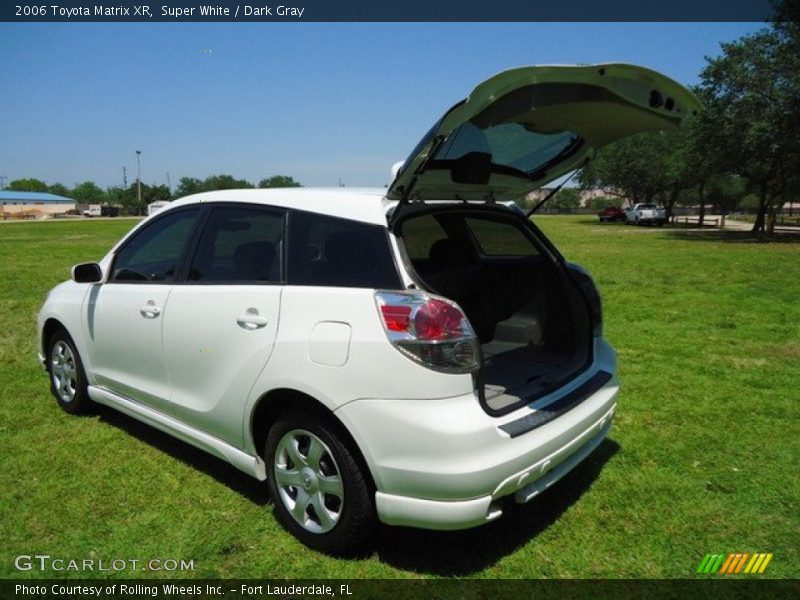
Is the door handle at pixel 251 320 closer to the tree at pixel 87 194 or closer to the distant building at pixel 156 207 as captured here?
the distant building at pixel 156 207

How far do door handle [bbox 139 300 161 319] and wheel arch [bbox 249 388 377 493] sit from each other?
0.99 meters

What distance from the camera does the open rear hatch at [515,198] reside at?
244cm

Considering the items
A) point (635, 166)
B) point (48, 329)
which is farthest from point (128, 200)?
point (48, 329)

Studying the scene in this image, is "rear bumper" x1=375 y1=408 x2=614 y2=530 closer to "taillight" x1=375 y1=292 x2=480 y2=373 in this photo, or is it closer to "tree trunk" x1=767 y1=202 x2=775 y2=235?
"taillight" x1=375 y1=292 x2=480 y2=373

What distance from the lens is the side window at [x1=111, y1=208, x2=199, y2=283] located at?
11.6 ft

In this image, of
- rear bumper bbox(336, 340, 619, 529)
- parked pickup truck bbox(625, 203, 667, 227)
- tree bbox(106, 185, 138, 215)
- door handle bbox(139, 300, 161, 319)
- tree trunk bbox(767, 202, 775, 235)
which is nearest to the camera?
rear bumper bbox(336, 340, 619, 529)

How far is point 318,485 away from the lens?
273 cm

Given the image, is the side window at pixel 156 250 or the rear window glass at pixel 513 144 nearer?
the rear window glass at pixel 513 144

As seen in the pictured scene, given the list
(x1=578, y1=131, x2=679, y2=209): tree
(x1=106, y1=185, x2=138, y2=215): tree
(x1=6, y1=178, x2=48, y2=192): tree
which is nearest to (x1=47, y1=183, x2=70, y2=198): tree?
(x1=6, y1=178, x2=48, y2=192): tree

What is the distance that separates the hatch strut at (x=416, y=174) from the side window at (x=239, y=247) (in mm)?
660

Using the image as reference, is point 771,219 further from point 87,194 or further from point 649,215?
point 87,194

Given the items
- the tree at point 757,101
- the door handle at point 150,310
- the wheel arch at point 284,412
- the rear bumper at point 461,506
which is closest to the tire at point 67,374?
the door handle at point 150,310

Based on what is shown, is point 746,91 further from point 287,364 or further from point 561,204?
point 561,204

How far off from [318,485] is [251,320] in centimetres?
86
